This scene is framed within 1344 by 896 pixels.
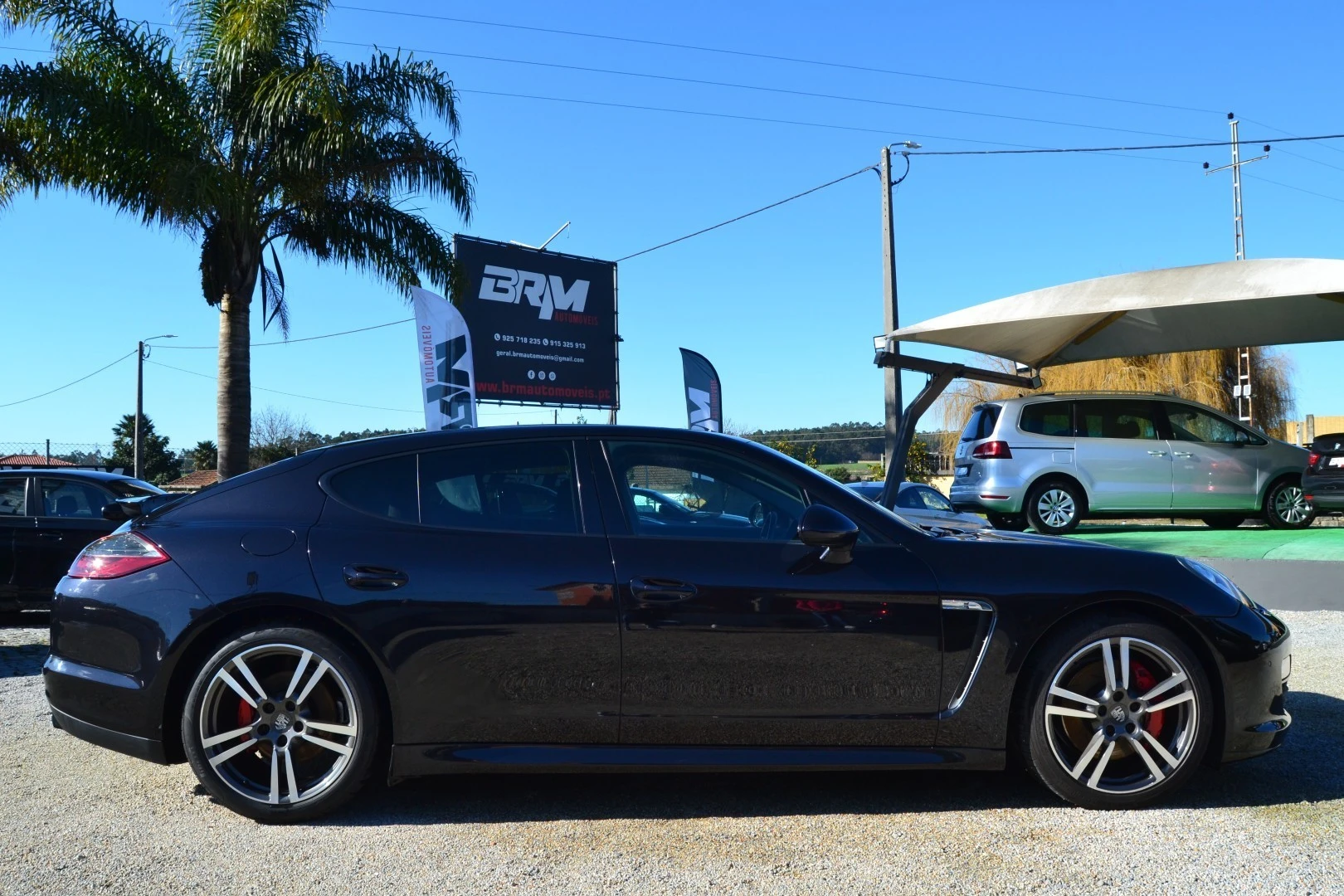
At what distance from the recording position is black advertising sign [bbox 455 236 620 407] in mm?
25064

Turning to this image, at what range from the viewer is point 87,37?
1426cm

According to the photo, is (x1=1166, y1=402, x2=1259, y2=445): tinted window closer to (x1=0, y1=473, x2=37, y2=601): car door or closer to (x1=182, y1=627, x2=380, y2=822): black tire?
(x1=182, y1=627, x2=380, y2=822): black tire

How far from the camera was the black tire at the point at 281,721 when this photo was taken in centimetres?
379

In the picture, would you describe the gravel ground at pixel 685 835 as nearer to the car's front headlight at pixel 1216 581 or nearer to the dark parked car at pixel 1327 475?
the car's front headlight at pixel 1216 581

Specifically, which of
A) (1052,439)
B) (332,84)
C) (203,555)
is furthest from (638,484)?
(332,84)

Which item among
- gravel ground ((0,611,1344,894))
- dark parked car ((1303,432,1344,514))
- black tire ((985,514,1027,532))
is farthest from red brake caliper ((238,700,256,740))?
dark parked car ((1303,432,1344,514))

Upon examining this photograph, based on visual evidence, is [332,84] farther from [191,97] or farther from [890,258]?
[890,258]

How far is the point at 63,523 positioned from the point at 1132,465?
34.0ft

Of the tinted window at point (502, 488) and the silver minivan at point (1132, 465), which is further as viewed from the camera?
the silver minivan at point (1132, 465)

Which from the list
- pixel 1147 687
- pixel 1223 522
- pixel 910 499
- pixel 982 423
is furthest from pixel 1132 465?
pixel 1147 687

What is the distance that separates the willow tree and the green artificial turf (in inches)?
555

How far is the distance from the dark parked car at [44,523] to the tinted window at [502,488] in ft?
18.5

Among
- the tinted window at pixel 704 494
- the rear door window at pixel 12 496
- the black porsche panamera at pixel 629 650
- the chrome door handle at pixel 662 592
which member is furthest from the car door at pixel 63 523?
the chrome door handle at pixel 662 592

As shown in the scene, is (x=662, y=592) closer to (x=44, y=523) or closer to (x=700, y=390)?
(x=44, y=523)
